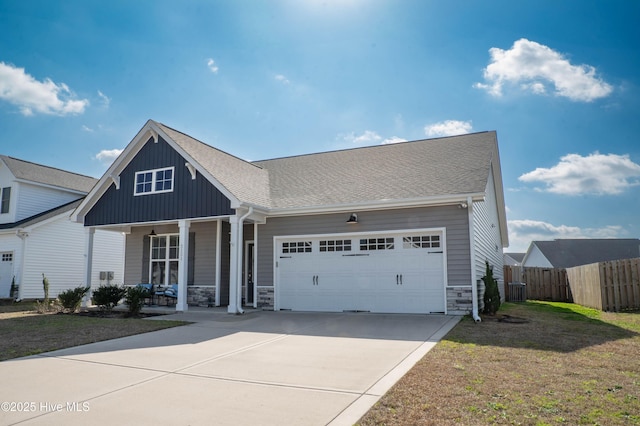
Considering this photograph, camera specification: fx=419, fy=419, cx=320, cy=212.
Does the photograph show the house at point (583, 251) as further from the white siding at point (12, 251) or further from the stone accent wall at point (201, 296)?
the white siding at point (12, 251)

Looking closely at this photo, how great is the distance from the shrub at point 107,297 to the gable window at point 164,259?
2.48m

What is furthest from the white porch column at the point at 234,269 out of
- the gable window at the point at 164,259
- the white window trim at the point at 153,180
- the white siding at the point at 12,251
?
the white siding at the point at 12,251

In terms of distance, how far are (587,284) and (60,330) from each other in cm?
1722

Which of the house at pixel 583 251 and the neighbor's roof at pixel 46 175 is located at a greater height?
the neighbor's roof at pixel 46 175

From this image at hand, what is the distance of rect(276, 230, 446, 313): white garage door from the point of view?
1169 cm

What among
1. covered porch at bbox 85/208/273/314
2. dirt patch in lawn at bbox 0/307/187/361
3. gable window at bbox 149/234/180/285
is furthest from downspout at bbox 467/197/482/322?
gable window at bbox 149/234/180/285

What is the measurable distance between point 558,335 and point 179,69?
478 inches

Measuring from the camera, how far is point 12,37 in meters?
12.9

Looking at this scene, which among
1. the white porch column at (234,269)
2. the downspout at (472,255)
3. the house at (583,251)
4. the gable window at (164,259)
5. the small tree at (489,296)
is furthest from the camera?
the house at (583,251)

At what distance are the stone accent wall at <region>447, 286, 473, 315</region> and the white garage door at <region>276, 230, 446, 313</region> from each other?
211 millimetres

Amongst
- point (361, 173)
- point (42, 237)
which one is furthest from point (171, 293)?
point (42, 237)

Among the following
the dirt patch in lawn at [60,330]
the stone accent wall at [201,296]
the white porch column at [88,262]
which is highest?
the white porch column at [88,262]

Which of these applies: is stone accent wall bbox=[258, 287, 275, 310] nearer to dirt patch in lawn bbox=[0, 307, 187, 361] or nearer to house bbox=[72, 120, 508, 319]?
house bbox=[72, 120, 508, 319]

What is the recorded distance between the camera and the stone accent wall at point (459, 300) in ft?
36.7
